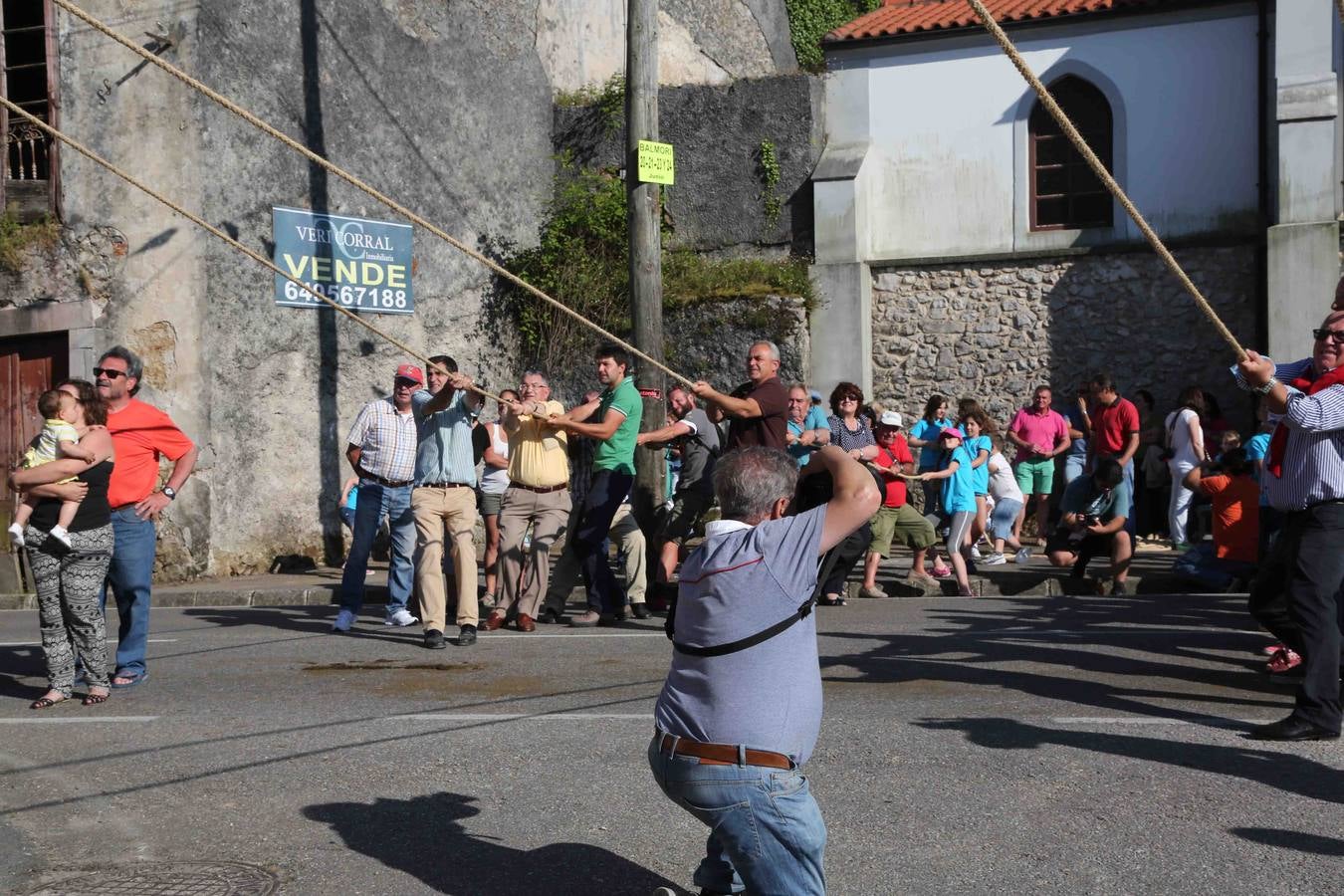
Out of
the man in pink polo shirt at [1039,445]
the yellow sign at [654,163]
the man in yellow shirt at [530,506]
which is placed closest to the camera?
the man in yellow shirt at [530,506]

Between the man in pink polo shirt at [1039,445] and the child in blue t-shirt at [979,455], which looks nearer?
the child in blue t-shirt at [979,455]

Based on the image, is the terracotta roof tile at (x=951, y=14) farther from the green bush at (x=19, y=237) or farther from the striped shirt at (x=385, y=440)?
the striped shirt at (x=385, y=440)

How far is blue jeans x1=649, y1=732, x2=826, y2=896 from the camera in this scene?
3.77 m

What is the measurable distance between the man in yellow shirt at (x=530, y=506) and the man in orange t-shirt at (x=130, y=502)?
8.91 ft

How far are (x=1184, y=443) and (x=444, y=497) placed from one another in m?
7.45

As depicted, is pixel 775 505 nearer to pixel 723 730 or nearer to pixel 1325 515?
pixel 723 730

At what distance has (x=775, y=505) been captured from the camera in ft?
13.5

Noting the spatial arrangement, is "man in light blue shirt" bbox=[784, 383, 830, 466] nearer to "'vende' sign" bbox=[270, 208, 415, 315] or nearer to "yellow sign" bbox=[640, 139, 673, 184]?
"yellow sign" bbox=[640, 139, 673, 184]

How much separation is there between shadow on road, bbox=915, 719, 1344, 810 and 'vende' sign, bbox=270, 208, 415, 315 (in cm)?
1059

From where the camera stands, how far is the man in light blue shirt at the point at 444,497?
9.73 m

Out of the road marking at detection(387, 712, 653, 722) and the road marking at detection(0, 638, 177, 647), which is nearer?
the road marking at detection(387, 712, 653, 722)

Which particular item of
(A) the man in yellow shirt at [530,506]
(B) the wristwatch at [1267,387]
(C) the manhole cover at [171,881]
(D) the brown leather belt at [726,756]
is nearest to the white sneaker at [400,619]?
(A) the man in yellow shirt at [530,506]

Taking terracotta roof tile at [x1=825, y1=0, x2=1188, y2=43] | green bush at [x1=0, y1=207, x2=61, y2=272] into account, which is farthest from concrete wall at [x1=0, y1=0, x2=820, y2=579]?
terracotta roof tile at [x1=825, y1=0, x2=1188, y2=43]

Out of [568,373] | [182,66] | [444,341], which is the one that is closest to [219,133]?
[182,66]
